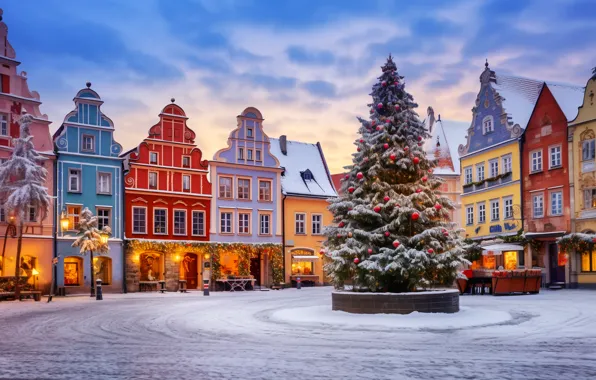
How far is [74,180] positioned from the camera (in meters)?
41.2

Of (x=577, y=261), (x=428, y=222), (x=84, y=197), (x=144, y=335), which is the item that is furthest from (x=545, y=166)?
(x=144, y=335)

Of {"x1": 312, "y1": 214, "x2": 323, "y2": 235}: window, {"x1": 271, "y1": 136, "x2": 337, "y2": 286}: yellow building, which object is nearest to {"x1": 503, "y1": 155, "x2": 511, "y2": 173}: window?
{"x1": 271, "y1": 136, "x2": 337, "y2": 286}: yellow building

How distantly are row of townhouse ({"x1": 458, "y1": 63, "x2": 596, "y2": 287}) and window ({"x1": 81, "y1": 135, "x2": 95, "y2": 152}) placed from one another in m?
24.9

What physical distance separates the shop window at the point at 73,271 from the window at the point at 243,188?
490 inches

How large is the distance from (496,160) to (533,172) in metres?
4.18

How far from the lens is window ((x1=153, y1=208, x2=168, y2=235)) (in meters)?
44.5

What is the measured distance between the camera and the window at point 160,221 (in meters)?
44.5

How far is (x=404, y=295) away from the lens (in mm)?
18156

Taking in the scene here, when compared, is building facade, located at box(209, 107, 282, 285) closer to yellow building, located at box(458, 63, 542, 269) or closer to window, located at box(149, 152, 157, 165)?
window, located at box(149, 152, 157, 165)

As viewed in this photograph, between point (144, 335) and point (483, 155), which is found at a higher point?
point (483, 155)

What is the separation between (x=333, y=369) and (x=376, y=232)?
31.4ft

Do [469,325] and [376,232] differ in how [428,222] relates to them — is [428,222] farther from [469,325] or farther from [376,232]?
[469,325]

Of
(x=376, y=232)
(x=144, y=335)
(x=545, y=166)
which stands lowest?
(x=144, y=335)

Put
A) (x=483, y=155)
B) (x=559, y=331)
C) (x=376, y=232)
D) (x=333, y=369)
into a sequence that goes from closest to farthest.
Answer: (x=333, y=369)
(x=559, y=331)
(x=376, y=232)
(x=483, y=155)
